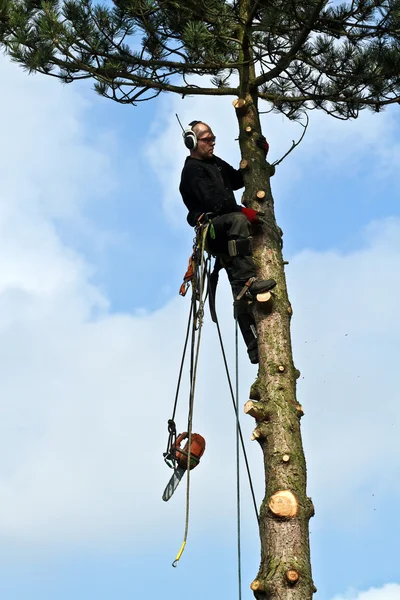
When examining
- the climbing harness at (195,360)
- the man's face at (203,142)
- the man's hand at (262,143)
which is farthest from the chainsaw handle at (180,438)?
the man's hand at (262,143)

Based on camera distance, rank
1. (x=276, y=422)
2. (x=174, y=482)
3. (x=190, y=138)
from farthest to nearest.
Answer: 1. (x=190, y=138)
2. (x=174, y=482)
3. (x=276, y=422)

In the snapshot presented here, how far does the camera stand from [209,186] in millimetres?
7543

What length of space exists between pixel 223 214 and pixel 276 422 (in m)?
1.77

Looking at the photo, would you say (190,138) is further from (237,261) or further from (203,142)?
(237,261)

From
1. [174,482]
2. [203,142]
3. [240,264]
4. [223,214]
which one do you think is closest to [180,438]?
[174,482]

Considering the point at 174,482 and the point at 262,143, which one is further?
the point at 262,143

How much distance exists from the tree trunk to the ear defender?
0.41 metres

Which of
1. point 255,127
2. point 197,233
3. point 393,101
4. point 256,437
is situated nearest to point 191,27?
point 255,127

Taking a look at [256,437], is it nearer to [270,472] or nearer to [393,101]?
[270,472]

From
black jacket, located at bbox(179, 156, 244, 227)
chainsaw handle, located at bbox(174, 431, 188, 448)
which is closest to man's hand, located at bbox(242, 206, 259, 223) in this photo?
black jacket, located at bbox(179, 156, 244, 227)

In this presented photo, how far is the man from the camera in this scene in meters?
7.18

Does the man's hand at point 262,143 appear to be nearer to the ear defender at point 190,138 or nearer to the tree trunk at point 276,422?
the tree trunk at point 276,422

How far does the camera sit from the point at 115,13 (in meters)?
8.19

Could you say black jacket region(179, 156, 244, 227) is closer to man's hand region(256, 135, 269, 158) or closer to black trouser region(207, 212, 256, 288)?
black trouser region(207, 212, 256, 288)
